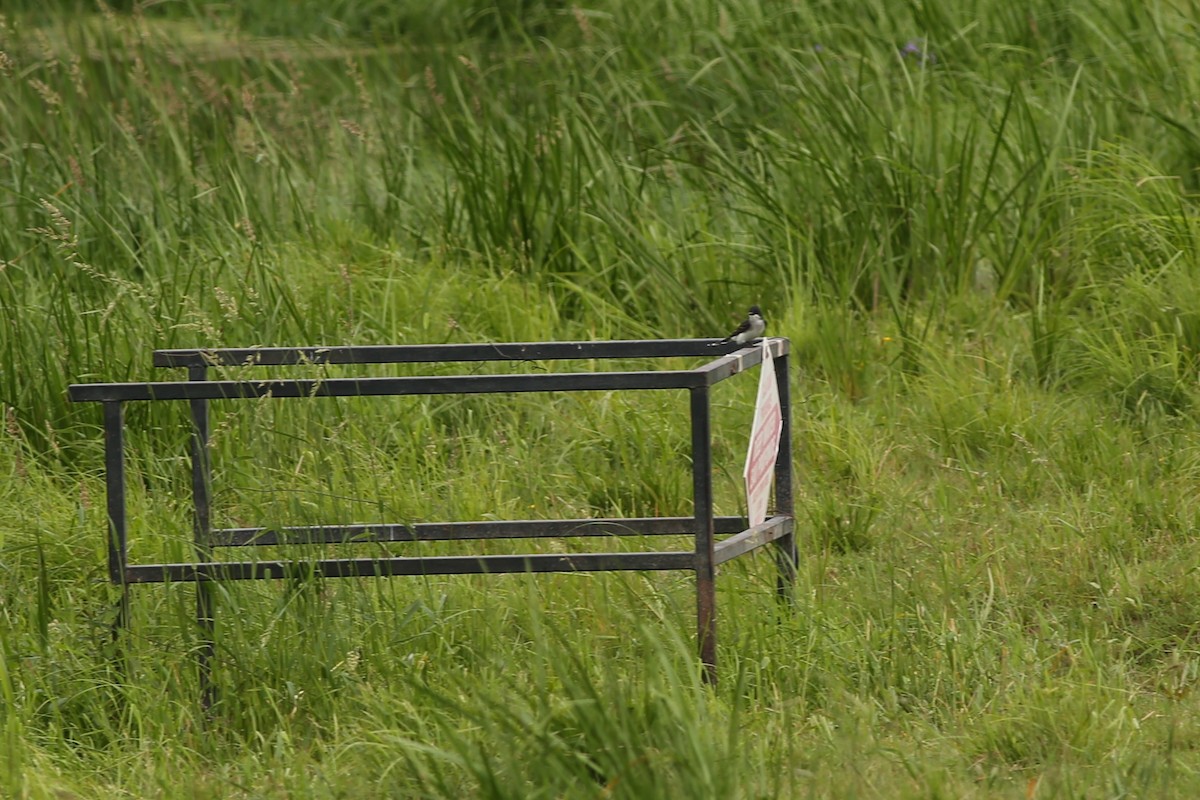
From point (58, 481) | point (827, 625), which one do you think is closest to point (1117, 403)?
point (827, 625)

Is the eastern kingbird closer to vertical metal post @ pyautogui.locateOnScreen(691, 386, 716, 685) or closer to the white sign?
the white sign

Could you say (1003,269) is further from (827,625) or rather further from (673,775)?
(673,775)

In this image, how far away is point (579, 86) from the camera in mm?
6871

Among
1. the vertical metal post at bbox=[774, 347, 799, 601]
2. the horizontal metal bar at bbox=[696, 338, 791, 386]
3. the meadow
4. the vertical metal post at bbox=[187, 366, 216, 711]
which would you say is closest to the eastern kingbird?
the horizontal metal bar at bbox=[696, 338, 791, 386]

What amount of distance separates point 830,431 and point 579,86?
2.72m

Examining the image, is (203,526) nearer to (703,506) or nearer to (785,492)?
(703,506)

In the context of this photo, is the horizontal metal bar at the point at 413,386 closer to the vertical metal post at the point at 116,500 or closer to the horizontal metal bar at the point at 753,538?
the vertical metal post at the point at 116,500

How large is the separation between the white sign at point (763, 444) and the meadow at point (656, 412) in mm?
333

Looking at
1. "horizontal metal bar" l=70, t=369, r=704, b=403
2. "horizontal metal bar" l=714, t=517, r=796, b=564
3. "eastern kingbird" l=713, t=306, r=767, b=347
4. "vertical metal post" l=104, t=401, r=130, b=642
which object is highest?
"eastern kingbird" l=713, t=306, r=767, b=347

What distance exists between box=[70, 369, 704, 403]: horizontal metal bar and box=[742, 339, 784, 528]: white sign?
0.24 m

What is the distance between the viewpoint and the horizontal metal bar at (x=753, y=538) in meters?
3.28

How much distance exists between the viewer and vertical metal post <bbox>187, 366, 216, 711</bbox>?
10.8ft

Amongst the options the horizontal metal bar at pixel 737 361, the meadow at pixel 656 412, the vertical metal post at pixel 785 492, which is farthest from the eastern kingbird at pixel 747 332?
the meadow at pixel 656 412

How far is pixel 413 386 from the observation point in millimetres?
3219
